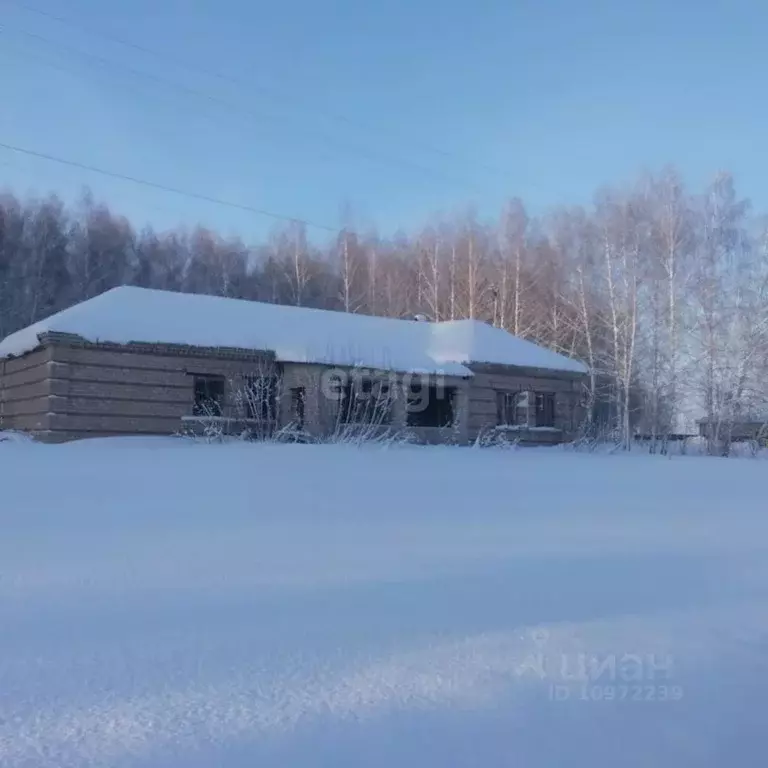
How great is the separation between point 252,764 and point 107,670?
0.97 metres

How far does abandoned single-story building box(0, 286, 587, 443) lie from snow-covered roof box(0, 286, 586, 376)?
5cm

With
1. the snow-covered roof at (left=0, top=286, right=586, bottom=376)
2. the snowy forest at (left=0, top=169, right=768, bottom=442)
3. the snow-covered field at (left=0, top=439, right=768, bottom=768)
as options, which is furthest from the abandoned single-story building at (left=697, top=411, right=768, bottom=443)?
the snow-covered field at (left=0, top=439, right=768, bottom=768)

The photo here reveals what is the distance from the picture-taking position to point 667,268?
88.9 feet

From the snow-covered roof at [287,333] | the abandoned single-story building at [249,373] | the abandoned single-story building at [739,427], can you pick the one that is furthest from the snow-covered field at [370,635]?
the abandoned single-story building at [739,427]

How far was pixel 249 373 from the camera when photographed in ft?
60.5

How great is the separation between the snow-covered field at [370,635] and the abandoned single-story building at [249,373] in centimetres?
916

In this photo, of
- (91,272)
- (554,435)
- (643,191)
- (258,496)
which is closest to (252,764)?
(258,496)

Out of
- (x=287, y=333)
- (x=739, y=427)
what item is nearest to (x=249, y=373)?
(x=287, y=333)

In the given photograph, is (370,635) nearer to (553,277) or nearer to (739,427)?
(739,427)

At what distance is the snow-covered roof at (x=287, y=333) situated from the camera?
56.7ft

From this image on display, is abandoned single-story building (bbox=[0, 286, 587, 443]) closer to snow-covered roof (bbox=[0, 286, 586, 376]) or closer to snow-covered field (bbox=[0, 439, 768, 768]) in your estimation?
snow-covered roof (bbox=[0, 286, 586, 376])

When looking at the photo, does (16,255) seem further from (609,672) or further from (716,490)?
(609,672)

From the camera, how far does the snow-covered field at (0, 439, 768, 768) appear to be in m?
2.67

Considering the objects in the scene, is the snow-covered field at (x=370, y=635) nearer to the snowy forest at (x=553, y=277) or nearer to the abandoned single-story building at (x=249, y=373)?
the abandoned single-story building at (x=249, y=373)
